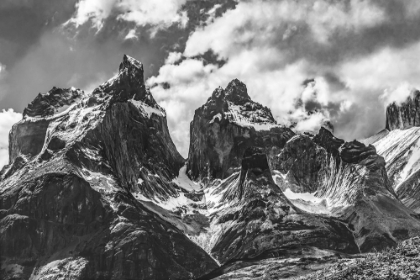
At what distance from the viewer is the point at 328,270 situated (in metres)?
98.1

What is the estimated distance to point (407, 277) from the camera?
75.8 m

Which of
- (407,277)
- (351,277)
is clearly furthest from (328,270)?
(407,277)

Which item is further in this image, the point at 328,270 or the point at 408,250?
the point at 328,270

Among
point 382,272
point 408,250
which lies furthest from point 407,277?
point 408,250

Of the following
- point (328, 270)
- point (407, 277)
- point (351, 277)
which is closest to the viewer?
point (407, 277)

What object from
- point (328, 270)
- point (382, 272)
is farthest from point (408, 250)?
point (328, 270)

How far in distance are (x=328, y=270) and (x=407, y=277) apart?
23225 mm

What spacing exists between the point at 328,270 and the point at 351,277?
15.7 m

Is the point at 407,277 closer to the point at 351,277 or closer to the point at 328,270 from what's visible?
the point at 351,277

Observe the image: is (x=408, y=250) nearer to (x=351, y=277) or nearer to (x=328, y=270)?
(x=351, y=277)

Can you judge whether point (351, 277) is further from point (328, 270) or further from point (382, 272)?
point (328, 270)

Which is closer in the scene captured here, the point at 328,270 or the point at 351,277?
the point at 351,277

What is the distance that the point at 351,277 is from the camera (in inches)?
3253

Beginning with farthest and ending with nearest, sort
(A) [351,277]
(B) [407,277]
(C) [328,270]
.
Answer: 1. (C) [328,270]
2. (A) [351,277]
3. (B) [407,277]
